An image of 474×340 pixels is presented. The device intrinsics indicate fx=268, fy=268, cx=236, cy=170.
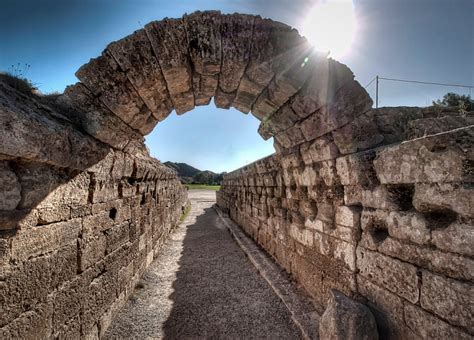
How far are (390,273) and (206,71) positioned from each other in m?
2.65

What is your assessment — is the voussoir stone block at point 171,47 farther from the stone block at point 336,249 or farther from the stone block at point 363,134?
the stone block at point 336,249

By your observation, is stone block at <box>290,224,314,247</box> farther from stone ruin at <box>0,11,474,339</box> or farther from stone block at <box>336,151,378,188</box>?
stone block at <box>336,151,378,188</box>

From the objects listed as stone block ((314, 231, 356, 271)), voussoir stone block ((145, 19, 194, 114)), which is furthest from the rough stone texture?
voussoir stone block ((145, 19, 194, 114))

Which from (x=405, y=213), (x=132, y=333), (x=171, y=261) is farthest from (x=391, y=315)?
(x=171, y=261)

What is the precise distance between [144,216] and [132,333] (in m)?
2.34

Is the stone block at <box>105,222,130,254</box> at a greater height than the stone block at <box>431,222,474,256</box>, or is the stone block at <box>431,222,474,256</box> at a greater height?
the stone block at <box>431,222,474,256</box>

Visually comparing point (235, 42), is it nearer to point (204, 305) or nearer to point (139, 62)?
point (139, 62)

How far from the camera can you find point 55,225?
237cm

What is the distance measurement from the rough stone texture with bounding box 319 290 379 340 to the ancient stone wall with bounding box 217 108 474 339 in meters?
0.15

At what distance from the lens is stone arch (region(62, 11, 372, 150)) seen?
2.72 meters

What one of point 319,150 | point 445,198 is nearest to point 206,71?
point 319,150

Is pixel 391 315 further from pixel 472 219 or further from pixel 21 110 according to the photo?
pixel 21 110

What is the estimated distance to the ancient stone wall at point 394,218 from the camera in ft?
5.59

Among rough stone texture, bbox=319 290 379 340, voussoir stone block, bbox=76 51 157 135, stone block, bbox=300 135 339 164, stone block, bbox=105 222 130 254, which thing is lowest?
rough stone texture, bbox=319 290 379 340
